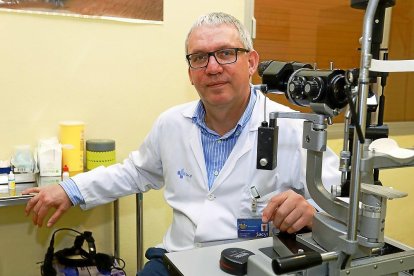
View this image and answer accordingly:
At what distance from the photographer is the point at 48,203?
54.9 inches

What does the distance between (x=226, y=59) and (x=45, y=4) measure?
2.70 feet

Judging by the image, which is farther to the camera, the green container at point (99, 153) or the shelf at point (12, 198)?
the green container at point (99, 153)

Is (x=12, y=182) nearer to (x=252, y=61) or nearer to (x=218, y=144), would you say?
(x=218, y=144)

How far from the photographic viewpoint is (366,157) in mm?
659

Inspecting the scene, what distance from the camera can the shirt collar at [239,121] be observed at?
143cm

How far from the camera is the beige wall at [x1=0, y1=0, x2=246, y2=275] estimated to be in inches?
67.5

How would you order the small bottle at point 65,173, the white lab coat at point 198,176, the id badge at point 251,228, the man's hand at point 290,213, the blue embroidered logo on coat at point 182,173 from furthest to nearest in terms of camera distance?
the small bottle at point 65,173
the blue embroidered logo on coat at point 182,173
the white lab coat at point 198,176
the id badge at point 251,228
the man's hand at point 290,213

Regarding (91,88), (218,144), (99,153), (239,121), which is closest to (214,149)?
(218,144)

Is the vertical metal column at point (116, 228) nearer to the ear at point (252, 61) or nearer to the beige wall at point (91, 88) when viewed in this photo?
the beige wall at point (91, 88)

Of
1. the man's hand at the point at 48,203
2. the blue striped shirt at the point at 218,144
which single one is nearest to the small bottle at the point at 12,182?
the man's hand at the point at 48,203

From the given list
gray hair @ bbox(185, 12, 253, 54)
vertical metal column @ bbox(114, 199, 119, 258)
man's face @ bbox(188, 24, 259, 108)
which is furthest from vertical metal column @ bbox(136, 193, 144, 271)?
gray hair @ bbox(185, 12, 253, 54)

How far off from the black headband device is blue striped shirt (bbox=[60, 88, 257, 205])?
0.37 meters

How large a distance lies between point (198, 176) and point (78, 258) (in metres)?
0.72

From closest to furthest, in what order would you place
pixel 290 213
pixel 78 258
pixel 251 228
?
pixel 290 213, pixel 251 228, pixel 78 258
